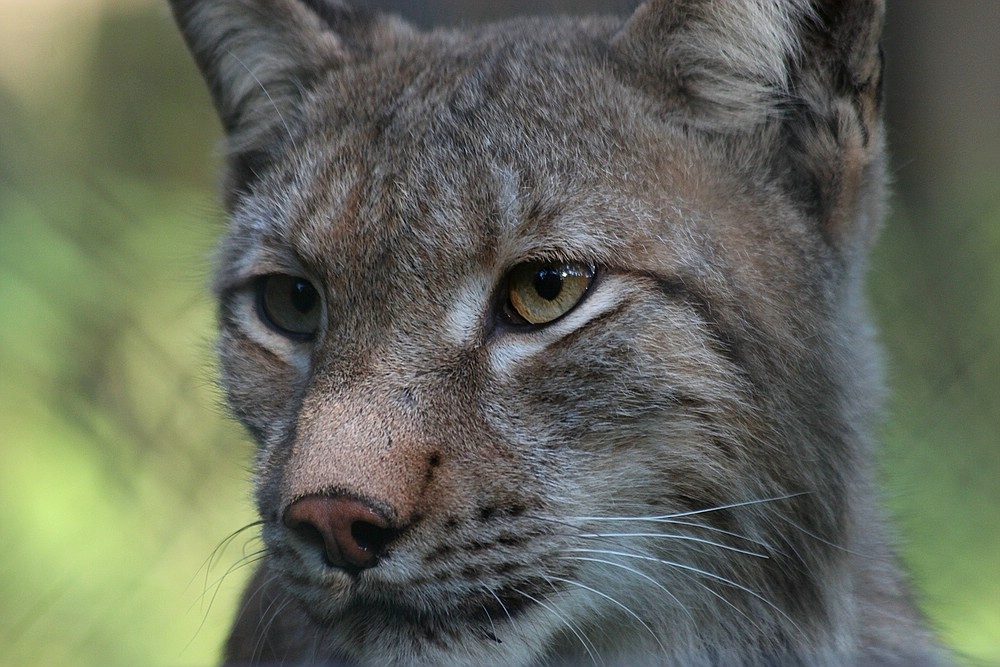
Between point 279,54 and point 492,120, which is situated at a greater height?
point 279,54

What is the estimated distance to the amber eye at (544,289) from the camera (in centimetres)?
239

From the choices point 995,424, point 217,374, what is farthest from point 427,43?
point 995,424

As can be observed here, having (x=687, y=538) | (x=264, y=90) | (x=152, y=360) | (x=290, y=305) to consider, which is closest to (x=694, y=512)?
(x=687, y=538)

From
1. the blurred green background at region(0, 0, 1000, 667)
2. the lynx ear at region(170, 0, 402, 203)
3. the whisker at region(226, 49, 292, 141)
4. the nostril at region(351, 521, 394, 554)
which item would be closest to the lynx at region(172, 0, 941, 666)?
the nostril at region(351, 521, 394, 554)

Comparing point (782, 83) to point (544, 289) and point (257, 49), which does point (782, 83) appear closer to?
point (544, 289)

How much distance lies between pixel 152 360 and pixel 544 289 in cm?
340

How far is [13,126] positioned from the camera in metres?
4.79

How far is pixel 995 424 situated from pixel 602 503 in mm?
3142

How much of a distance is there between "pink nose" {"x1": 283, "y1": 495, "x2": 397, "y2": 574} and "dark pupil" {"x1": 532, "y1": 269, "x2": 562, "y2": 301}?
686 millimetres

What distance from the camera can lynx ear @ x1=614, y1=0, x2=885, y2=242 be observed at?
2500mm

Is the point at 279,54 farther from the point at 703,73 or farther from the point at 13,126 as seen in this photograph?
the point at 13,126

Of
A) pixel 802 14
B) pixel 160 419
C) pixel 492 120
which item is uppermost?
pixel 802 14

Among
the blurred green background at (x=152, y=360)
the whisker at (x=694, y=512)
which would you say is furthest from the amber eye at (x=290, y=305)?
the blurred green background at (x=152, y=360)

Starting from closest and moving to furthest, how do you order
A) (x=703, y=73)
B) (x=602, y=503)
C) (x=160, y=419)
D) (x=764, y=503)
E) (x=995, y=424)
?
(x=602, y=503) < (x=764, y=503) < (x=703, y=73) < (x=995, y=424) < (x=160, y=419)
